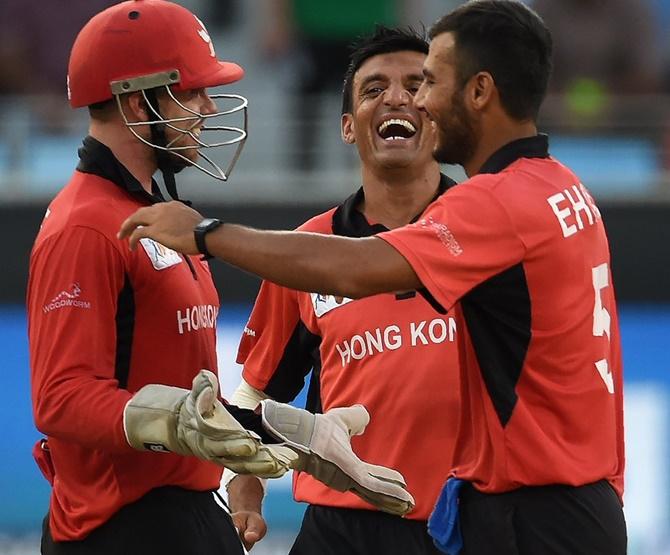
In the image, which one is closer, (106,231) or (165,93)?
(106,231)

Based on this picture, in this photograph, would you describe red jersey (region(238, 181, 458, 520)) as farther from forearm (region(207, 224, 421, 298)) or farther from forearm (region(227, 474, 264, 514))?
forearm (region(207, 224, 421, 298))

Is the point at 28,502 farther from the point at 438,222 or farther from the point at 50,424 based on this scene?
the point at 438,222

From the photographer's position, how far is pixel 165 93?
13.4ft

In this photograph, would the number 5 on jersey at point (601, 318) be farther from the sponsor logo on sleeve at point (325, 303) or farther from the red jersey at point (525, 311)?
the sponsor logo on sleeve at point (325, 303)

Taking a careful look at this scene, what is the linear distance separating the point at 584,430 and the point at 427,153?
135 centimetres

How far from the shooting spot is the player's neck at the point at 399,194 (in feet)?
15.6

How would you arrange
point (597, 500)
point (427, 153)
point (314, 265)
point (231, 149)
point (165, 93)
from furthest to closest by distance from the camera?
point (231, 149), point (427, 153), point (165, 93), point (597, 500), point (314, 265)

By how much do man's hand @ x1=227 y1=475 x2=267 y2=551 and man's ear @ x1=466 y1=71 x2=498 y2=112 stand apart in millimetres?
1544

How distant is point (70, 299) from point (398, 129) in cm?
139

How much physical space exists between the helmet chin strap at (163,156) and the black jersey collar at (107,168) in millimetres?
105

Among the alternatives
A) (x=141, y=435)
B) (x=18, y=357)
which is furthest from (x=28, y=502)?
(x=141, y=435)

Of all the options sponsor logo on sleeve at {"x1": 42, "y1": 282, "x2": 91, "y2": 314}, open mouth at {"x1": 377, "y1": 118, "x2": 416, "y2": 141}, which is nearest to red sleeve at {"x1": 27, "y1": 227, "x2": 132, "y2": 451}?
sponsor logo on sleeve at {"x1": 42, "y1": 282, "x2": 91, "y2": 314}

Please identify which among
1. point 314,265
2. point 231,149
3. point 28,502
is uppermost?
point 231,149

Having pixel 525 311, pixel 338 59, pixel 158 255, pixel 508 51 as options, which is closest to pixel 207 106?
pixel 158 255
